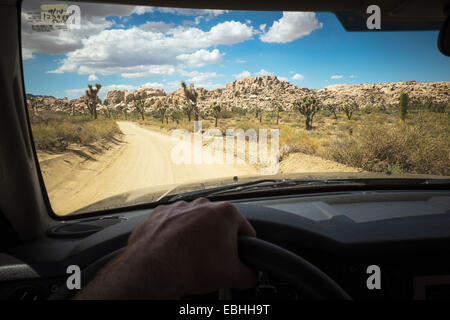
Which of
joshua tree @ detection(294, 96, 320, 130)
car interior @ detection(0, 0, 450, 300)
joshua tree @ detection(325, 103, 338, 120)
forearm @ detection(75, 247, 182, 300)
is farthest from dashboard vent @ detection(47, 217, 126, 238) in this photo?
joshua tree @ detection(325, 103, 338, 120)

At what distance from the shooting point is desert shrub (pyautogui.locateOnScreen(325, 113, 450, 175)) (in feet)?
21.3

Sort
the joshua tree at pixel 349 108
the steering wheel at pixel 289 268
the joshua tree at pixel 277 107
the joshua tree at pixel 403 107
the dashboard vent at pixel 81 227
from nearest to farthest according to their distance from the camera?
the steering wheel at pixel 289 268
the dashboard vent at pixel 81 227
the joshua tree at pixel 403 107
the joshua tree at pixel 349 108
the joshua tree at pixel 277 107

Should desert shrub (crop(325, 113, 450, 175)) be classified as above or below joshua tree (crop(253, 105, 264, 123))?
below

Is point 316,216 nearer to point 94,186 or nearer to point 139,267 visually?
point 139,267

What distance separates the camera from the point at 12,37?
7.31 feet

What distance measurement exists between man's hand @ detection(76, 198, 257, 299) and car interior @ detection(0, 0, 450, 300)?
732 millimetres

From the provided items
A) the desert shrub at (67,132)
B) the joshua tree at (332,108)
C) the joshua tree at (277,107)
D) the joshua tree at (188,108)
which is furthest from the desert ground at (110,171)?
the joshua tree at (332,108)

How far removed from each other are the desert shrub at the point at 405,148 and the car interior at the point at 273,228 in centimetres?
434

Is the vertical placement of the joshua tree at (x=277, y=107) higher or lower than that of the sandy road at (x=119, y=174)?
higher

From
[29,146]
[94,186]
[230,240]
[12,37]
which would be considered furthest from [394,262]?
[94,186]

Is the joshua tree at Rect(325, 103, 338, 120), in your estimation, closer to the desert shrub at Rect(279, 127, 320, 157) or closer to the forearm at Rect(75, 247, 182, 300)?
the desert shrub at Rect(279, 127, 320, 157)

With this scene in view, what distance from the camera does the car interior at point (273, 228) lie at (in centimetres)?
202

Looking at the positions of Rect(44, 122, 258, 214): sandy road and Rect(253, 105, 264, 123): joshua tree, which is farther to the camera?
Rect(253, 105, 264, 123): joshua tree

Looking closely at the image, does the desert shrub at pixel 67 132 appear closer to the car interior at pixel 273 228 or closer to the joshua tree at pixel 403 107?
the car interior at pixel 273 228
